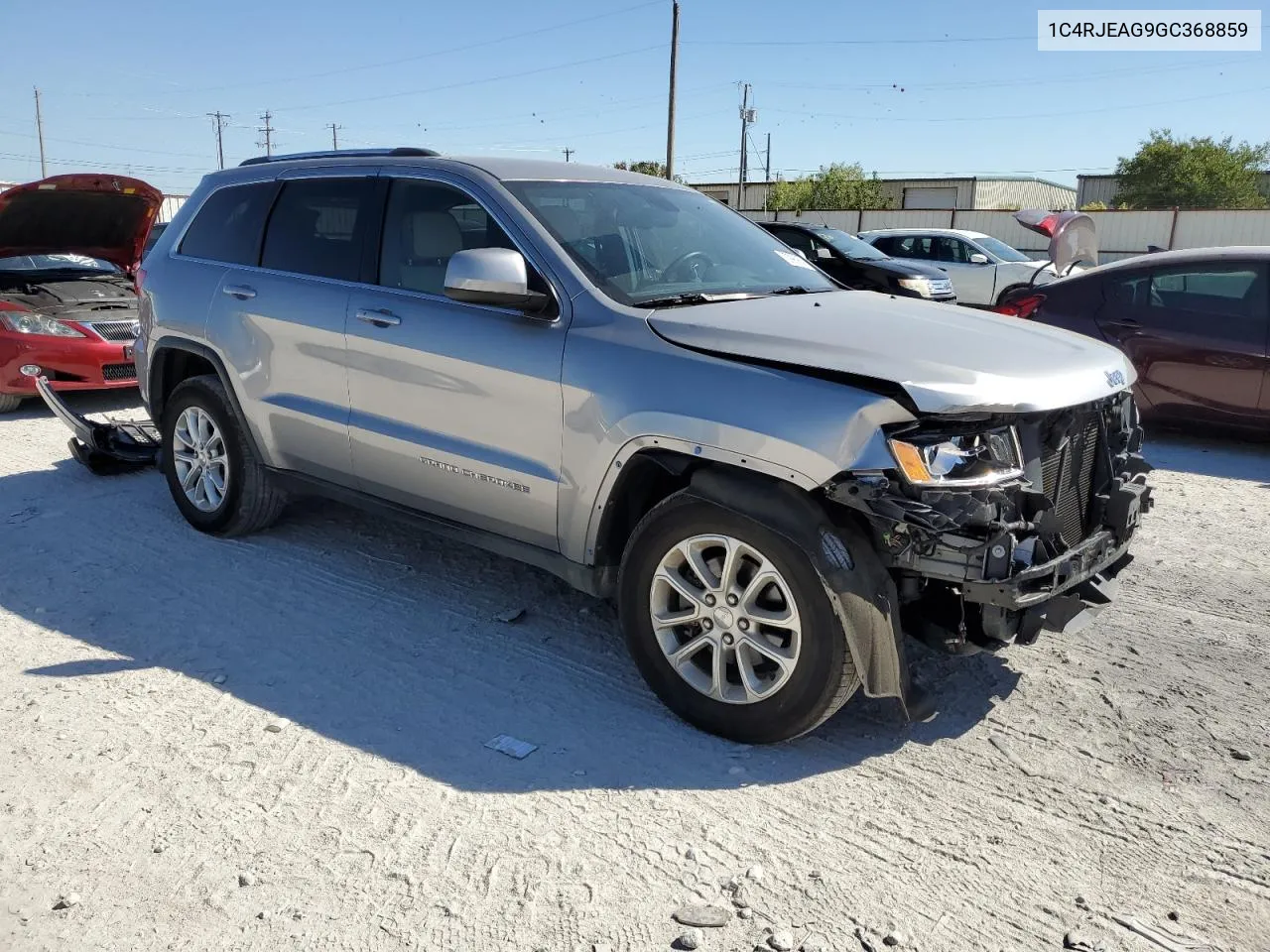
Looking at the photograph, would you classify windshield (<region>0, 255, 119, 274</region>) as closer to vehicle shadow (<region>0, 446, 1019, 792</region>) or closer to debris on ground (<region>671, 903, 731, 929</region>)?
vehicle shadow (<region>0, 446, 1019, 792</region>)

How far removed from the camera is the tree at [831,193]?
2077 inches

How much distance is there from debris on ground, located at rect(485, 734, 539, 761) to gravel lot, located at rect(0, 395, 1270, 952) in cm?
5

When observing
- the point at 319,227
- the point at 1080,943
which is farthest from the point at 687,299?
the point at 1080,943

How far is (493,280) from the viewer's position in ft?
12.2

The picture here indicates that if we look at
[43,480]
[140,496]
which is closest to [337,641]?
[140,496]

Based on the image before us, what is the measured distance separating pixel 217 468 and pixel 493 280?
2496mm

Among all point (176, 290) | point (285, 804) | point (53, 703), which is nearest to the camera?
point (285, 804)

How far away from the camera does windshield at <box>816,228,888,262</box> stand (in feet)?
44.4

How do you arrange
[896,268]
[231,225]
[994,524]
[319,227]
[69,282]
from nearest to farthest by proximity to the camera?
[994,524], [319,227], [231,225], [69,282], [896,268]

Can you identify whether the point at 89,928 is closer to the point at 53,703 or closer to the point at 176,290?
the point at 53,703

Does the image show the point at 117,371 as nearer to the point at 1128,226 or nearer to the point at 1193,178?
the point at 1128,226

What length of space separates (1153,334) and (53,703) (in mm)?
7545

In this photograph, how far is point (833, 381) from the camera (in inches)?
126

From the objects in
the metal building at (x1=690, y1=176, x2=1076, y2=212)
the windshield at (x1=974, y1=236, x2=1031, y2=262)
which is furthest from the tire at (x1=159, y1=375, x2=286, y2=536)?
the metal building at (x1=690, y1=176, x2=1076, y2=212)
